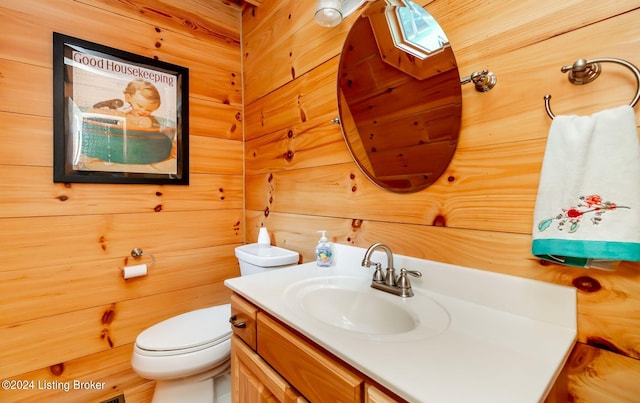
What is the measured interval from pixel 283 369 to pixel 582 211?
0.78m

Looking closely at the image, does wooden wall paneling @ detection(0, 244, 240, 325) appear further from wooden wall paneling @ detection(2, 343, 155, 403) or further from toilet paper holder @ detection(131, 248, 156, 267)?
wooden wall paneling @ detection(2, 343, 155, 403)

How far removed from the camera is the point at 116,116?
1468 mm

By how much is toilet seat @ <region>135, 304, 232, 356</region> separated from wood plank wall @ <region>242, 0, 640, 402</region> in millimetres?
664

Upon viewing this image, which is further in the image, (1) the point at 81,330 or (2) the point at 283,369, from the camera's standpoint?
(1) the point at 81,330

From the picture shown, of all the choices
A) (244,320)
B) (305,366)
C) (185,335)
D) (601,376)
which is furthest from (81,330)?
(601,376)

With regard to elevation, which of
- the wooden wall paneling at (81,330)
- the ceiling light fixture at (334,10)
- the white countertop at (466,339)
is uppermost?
the ceiling light fixture at (334,10)

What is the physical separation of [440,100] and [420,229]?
0.41 metres

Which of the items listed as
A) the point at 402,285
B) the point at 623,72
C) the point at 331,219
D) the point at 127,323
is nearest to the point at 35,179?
the point at 127,323

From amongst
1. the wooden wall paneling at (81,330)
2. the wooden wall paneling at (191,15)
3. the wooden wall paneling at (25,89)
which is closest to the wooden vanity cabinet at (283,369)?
the wooden wall paneling at (81,330)

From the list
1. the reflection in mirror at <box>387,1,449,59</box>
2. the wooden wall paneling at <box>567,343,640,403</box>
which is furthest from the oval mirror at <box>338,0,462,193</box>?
the wooden wall paneling at <box>567,343,640,403</box>

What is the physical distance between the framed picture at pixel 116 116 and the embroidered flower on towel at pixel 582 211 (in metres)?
1.71

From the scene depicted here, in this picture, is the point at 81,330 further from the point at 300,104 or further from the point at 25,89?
the point at 300,104

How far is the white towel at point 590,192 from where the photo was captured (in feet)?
1.75

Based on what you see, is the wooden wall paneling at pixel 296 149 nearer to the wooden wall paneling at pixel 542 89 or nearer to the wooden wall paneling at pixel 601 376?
the wooden wall paneling at pixel 542 89
